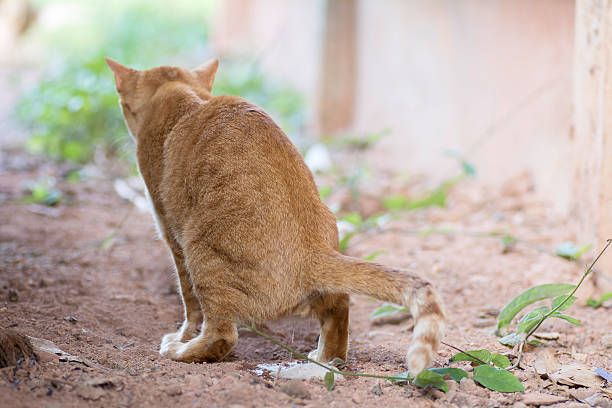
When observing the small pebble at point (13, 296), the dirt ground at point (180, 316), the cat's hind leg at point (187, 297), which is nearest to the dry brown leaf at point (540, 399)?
the dirt ground at point (180, 316)

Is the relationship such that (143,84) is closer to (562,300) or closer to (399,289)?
(399,289)

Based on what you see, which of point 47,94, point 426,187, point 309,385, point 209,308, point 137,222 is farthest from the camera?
point 47,94

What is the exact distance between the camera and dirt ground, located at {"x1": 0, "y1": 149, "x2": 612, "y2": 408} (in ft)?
8.83

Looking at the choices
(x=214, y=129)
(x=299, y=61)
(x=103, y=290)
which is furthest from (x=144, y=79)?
(x=299, y=61)

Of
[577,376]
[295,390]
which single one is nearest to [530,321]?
[577,376]

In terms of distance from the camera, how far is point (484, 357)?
306 cm

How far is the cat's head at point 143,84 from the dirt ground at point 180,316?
0.94 m

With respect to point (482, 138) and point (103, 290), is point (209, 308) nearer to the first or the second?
point (103, 290)

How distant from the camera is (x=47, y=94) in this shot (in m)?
7.65

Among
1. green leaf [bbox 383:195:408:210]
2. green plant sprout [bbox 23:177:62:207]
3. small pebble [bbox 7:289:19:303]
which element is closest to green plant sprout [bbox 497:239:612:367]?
green leaf [bbox 383:195:408:210]

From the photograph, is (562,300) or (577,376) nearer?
(577,376)

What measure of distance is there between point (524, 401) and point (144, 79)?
2399 millimetres

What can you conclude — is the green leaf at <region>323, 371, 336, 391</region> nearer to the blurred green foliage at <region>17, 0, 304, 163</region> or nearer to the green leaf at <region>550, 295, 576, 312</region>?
the green leaf at <region>550, 295, 576, 312</region>

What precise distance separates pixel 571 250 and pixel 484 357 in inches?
55.6
